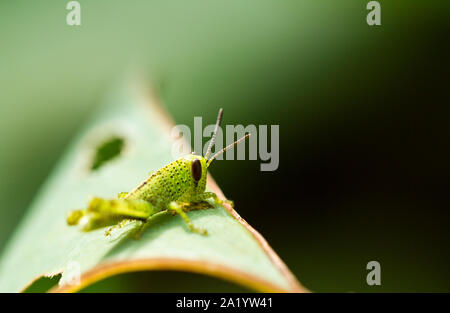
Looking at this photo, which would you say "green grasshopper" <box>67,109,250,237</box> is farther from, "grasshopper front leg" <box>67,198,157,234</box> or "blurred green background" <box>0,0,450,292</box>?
"blurred green background" <box>0,0,450,292</box>

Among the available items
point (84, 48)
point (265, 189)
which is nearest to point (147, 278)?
point (265, 189)

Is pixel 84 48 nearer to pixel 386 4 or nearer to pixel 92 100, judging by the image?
pixel 92 100

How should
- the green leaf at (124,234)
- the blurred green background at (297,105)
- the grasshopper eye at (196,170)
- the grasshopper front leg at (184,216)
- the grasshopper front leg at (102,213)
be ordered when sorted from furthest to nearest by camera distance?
the blurred green background at (297,105) → the grasshopper eye at (196,170) → the grasshopper front leg at (102,213) → the grasshopper front leg at (184,216) → the green leaf at (124,234)

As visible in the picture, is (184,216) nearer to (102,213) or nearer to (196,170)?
(102,213)

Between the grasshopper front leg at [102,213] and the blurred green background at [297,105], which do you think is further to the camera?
the blurred green background at [297,105]

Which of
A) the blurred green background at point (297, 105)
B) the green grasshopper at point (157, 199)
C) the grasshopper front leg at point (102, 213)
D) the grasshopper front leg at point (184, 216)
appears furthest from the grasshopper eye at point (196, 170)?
the blurred green background at point (297, 105)

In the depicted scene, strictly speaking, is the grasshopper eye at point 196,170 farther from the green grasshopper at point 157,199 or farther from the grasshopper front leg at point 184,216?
the grasshopper front leg at point 184,216
